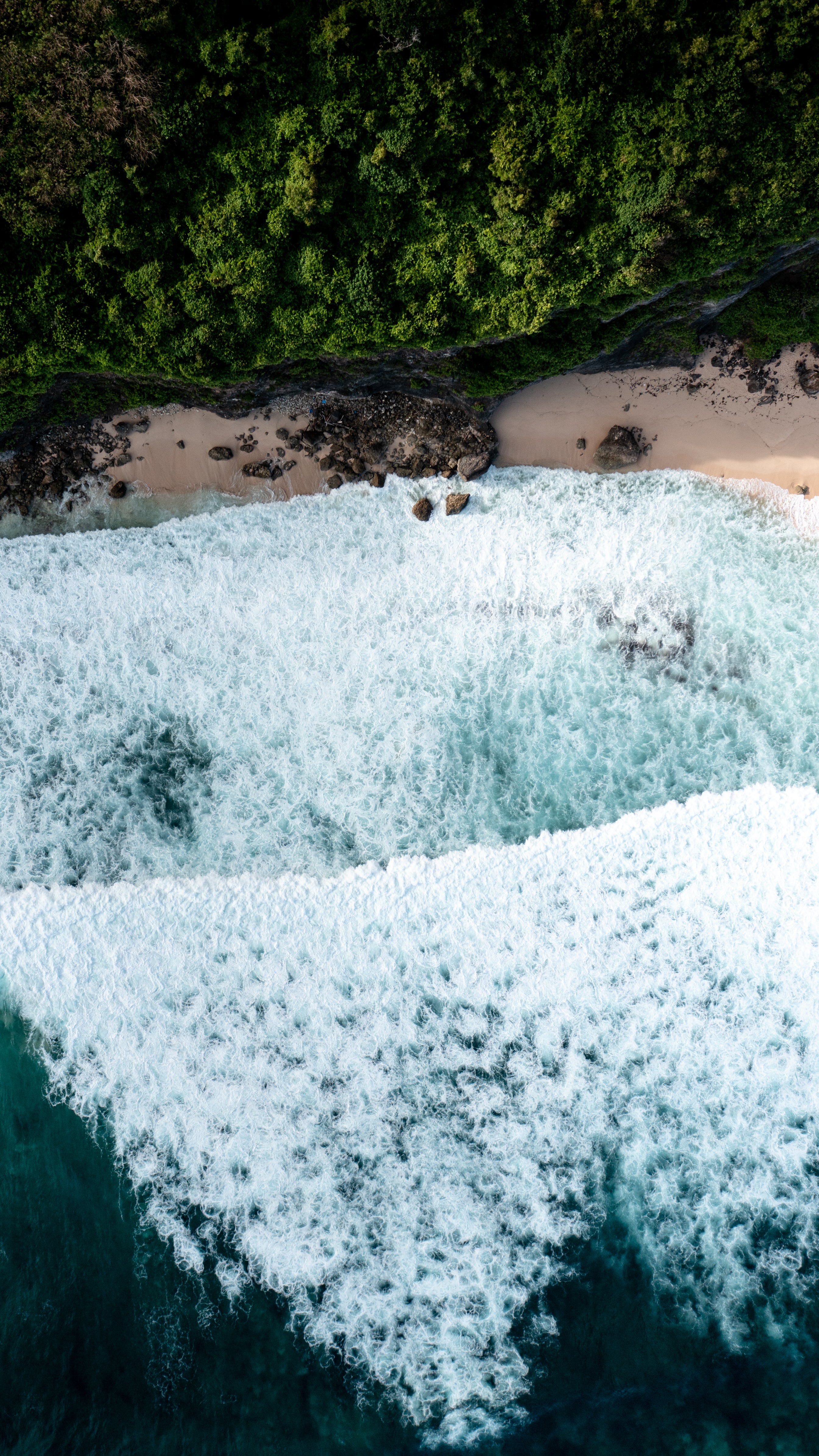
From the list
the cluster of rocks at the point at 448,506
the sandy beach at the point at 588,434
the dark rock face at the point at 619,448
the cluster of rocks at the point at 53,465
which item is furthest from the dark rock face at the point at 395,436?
the cluster of rocks at the point at 53,465

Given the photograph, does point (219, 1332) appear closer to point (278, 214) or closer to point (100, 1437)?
point (100, 1437)

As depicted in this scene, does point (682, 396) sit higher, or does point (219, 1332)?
point (682, 396)

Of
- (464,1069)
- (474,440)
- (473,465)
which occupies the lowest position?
(464,1069)

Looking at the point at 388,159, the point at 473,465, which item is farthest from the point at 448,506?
the point at 388,159

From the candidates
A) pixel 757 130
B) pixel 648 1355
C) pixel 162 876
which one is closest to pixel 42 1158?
pixel 162 876

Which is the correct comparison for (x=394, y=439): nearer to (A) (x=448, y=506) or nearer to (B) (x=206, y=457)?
(A) (x=448, y=506)

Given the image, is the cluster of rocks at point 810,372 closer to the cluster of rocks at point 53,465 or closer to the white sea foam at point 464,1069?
the white sea foam at point 464,1069
